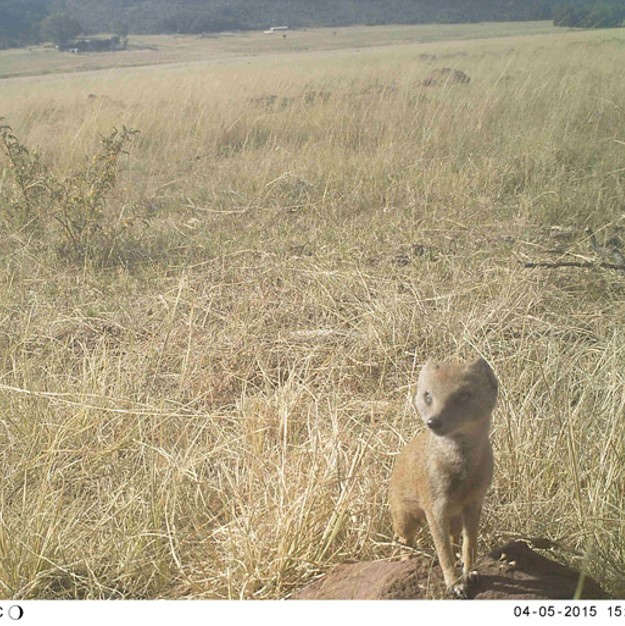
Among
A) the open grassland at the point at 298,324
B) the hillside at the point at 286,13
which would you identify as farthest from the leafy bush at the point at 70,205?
the hillside at the point at 286,13

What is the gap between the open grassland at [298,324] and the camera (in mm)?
2338

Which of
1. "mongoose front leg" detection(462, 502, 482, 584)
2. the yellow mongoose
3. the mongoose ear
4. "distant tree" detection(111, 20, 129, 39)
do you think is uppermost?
"distant tree" detection(111, 20, 129, 39)

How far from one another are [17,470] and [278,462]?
0.88 metres

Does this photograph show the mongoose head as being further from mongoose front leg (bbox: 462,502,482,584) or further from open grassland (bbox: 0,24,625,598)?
open grassland (bbox: 0,24,625,598)

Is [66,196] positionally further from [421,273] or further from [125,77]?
[125,77]

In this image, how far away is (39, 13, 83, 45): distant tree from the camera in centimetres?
724

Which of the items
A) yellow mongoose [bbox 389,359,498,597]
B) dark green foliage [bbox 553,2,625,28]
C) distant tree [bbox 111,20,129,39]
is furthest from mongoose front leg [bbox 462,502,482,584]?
distant tree [bbox 111,20,129,39]

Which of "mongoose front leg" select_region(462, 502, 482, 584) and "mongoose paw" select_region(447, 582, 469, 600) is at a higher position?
"mongoose front leg" select_region(462, 502, 482, 584)

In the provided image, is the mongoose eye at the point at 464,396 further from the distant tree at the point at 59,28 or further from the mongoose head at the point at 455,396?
the distant tree at the point at 59,28

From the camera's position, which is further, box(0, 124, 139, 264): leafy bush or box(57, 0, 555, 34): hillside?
box(57, 0, 555, 34): hillside

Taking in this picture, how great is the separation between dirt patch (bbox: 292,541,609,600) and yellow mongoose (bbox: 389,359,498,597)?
65 millimetres

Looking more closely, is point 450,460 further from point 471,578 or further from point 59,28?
point 59,28

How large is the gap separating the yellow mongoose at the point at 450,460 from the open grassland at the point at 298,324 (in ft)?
0.92

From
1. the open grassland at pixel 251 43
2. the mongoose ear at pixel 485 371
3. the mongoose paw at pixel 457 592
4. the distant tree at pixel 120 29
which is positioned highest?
the distant tree at pixel 120 29
